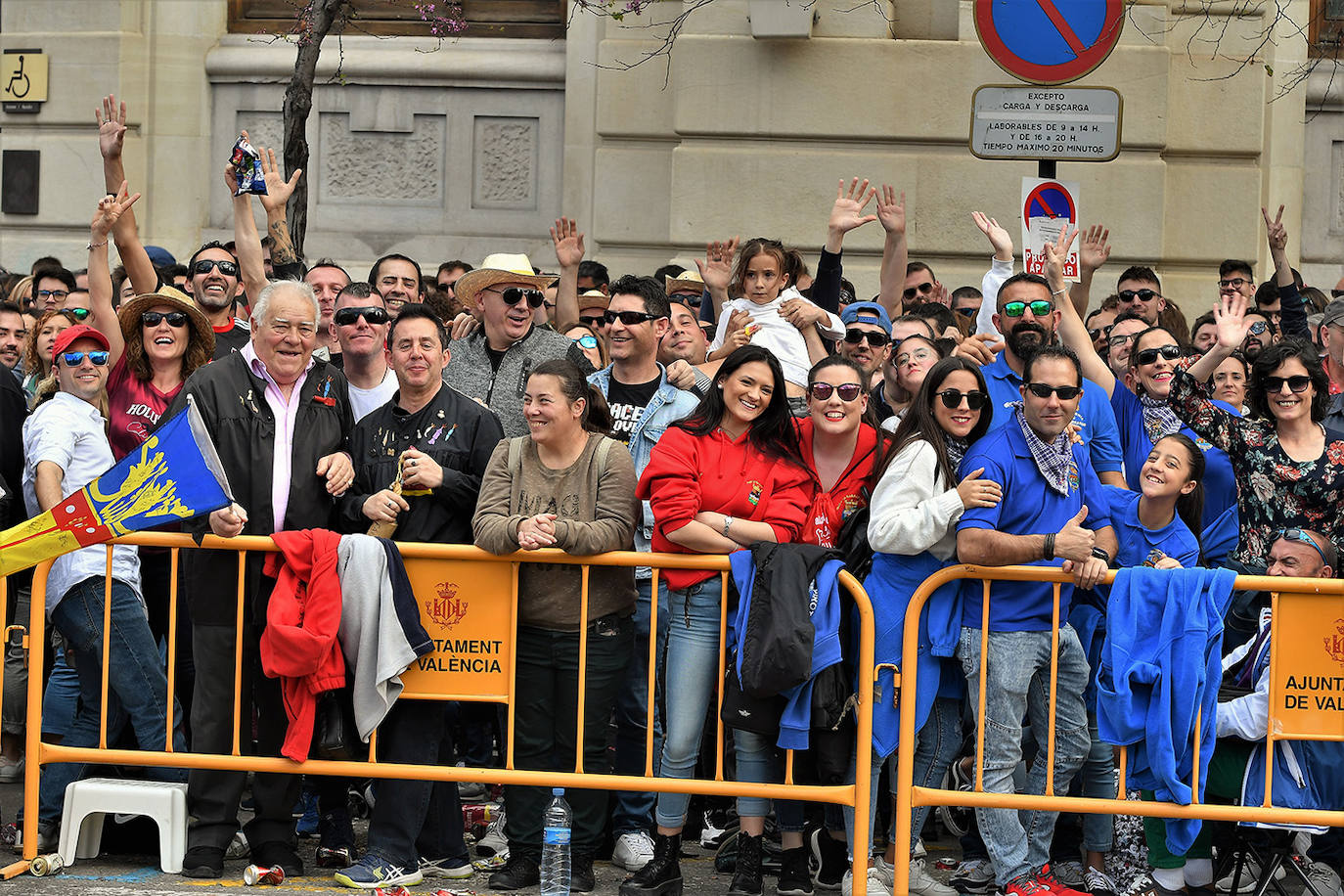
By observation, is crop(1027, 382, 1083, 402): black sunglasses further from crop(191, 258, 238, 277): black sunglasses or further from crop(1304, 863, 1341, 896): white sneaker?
crop(191, 258, 238, 277): black sunglasses

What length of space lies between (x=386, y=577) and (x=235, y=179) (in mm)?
2864

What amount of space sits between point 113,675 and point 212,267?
98.2 inches

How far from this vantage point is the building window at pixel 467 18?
14.6 metres

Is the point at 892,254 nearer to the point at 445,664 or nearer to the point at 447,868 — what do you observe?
the point at 445,664

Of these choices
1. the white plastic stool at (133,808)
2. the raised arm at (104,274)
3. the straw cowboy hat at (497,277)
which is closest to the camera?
the white plastic stool at (133,808)

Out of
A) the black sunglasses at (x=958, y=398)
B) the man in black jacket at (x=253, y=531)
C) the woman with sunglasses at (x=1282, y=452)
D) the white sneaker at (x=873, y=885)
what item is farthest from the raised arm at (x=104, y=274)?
the woman with sunglasses at (x=1282, y=452)

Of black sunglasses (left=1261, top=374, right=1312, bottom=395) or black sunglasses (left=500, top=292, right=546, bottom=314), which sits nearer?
black sunglasses (left=1261, top=374, right=1312, bottom=395)

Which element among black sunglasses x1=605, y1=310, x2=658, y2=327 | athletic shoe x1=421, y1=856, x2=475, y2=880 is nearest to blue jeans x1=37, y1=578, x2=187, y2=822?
athletic shoe x1=421, y1=856, x2=475, y2=880

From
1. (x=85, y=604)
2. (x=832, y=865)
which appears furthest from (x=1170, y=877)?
(x=85, y=604)

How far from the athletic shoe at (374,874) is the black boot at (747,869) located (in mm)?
1269

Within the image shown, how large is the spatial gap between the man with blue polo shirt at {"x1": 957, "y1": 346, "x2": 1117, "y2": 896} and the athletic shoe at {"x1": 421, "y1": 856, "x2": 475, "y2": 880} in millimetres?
2088

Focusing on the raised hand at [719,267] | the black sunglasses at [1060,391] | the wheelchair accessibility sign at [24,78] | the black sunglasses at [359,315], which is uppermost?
the wheelchair accessibility sign at [24,78]

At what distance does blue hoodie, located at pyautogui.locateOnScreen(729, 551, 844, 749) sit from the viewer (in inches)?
251

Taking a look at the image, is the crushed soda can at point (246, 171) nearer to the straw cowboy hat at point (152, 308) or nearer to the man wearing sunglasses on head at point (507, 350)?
the straw cowboy hat at point (152, 308)
